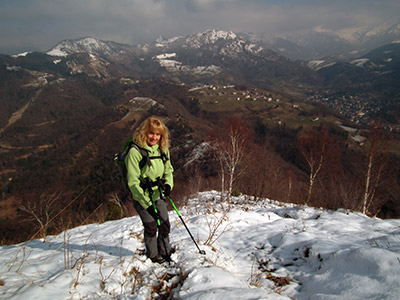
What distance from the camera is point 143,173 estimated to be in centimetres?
357

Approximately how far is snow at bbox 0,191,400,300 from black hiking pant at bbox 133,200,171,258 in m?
0.23

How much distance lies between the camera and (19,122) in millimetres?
178750

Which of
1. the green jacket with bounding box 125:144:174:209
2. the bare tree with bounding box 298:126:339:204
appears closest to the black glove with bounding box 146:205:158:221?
the green jacket with bounding box 125:144:174:209

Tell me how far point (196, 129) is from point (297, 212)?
98968 mm

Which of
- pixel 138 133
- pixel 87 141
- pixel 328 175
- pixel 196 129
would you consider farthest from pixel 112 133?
pixel 138 133

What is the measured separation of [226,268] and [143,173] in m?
2.21

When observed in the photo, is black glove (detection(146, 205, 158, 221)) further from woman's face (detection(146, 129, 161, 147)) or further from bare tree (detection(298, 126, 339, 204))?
bare tree (detection(298, 126, 339, 204))

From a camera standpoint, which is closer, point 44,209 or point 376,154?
point 44,209

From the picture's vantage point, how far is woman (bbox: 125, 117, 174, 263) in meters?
3.45

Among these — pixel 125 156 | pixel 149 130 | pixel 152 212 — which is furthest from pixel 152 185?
pixel 149 130

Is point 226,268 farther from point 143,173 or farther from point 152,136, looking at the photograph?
point 152,136

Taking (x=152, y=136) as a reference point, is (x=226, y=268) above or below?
below

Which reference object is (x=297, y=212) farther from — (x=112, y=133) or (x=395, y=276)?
(x=112, y=133)

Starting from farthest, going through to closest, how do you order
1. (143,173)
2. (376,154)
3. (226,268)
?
1. (376,154)
2. (143,173)
3. (226,268)
